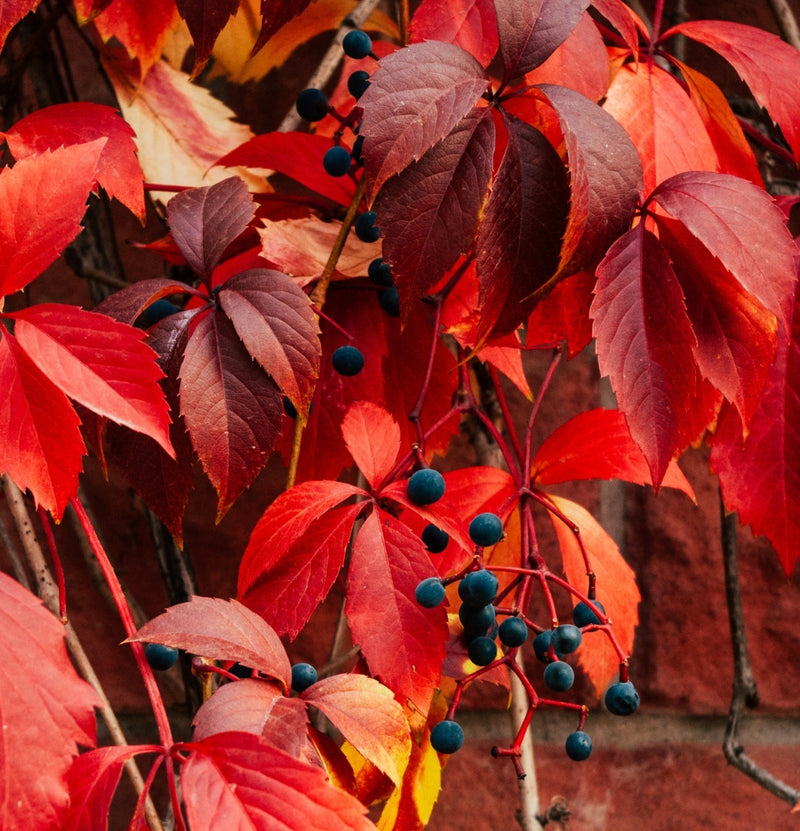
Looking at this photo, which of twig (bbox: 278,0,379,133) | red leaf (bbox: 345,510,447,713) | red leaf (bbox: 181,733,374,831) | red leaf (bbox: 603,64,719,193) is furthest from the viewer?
twig (bbox: 278,0,379,133)

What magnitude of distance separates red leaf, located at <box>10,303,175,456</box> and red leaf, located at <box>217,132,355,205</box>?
279mm

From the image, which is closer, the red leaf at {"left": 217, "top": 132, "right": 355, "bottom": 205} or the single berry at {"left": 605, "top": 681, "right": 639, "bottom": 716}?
the single berry at {"left": 605, "top": 681, "right": 639, "bottom": 716}

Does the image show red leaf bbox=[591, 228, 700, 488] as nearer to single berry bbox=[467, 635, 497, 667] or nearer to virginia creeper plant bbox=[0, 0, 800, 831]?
virginia creeper plant bbox=[0, 0, 800, 831]

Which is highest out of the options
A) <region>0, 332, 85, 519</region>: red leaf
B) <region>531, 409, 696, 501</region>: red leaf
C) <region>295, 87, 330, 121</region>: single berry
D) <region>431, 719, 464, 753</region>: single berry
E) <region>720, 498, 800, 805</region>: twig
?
<region>295, 87, 330, 121</region>: single berry

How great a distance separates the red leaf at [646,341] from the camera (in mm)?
454

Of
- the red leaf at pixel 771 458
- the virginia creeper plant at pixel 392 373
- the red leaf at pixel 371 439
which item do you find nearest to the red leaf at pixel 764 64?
the virginia creeper plant at pixel 392 373

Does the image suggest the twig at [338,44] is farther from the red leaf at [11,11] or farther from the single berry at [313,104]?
the red leaf at [11,11]

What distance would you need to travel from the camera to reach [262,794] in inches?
13.9

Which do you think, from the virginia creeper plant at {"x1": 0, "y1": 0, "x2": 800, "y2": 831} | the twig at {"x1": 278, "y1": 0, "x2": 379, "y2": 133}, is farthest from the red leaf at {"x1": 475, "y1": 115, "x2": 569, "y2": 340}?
the twig at {"x1": 278, "y1": 0, "x2": 379, "y2": 133}

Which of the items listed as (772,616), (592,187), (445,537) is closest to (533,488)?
(445,537)

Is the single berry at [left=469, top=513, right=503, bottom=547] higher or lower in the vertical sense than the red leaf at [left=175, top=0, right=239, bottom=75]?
lower

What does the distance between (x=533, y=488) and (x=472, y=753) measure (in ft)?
1.11

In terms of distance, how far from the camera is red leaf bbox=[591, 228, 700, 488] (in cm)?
45

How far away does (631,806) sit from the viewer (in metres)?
0.86
